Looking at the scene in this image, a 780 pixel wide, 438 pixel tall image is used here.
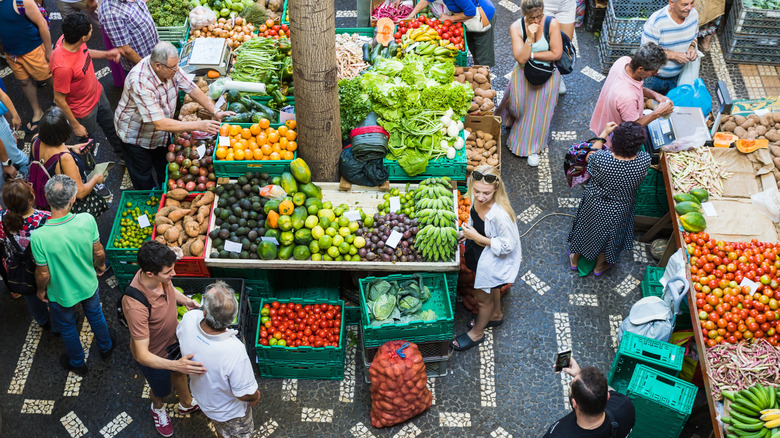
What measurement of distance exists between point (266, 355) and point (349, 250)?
1.13m

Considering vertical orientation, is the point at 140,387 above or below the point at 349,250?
below

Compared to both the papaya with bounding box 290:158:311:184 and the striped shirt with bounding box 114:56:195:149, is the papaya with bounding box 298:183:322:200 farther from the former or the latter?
the striped shirt with bounding box 114:56:195:149

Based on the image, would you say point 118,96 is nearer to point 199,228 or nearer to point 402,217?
point 199,228

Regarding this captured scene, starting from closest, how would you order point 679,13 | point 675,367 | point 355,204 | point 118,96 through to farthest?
point 675,367 < point 355,204 < point 679,13 < point 118,96

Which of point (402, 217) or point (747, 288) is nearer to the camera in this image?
point (747, 288)

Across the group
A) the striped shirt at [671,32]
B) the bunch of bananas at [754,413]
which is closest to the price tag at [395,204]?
the bunch of bananas at [754,413]

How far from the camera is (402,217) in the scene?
5723 millimetres

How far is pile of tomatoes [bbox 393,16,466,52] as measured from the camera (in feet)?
24.9

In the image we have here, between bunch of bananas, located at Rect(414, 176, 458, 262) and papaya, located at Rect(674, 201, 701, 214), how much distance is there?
204 cm

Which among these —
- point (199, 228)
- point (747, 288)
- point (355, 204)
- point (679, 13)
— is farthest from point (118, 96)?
point (747, 288)

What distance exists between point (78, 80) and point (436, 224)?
3.91 m

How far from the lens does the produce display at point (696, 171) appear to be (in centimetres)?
611

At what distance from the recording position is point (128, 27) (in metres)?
6.99

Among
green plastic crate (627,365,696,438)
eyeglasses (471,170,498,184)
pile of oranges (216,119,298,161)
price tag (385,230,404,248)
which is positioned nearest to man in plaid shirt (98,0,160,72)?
pile of oranges (216,119,298,161)
